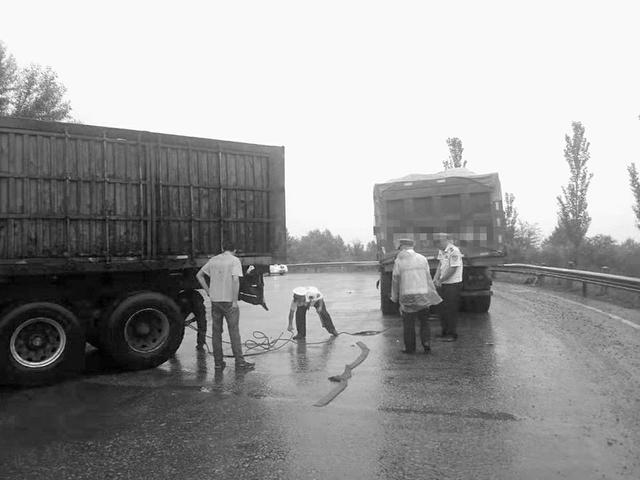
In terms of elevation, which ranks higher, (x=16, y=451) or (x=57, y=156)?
(x=57, y=156)

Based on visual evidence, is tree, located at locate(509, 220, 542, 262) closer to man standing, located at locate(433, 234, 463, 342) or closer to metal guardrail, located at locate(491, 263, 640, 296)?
metal guardrail, located at locate(491, 263, 640, 296)

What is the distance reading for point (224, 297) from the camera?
6.98 metres

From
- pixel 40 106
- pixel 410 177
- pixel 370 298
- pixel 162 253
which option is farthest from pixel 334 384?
pixel 40 106

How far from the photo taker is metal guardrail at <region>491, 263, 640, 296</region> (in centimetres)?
1228

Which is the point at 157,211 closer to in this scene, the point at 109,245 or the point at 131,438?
the point at 109,245

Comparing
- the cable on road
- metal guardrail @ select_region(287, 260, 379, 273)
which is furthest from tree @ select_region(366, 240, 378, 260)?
the cable on road

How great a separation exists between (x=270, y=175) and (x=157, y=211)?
1.85 metres

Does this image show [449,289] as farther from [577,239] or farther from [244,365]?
[577,239]

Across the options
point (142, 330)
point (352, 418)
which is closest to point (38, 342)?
point (142, 330)

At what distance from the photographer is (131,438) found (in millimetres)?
4398

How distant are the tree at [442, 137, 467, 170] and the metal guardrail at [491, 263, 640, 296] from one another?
11981 mm

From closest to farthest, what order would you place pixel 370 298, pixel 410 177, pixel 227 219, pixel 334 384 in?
pixel 334 384 → pixel 227 219 → pixel 410 177 → pixel 370 298

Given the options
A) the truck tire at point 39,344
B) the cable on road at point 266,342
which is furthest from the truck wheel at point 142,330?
the cable on road at point 266,342

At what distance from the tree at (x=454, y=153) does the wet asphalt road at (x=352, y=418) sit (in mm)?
24277
